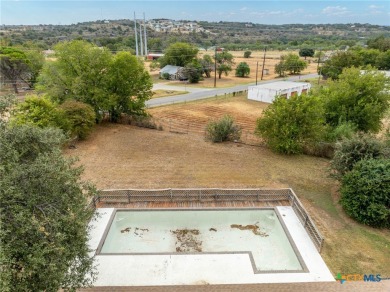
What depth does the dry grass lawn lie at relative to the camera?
36.3 ft

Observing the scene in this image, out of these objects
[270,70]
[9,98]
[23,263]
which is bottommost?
[270,70]

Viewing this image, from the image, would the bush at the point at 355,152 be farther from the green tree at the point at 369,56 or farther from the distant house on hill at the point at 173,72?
the green tree at the point at 369,56

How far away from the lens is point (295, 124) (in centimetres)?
1858

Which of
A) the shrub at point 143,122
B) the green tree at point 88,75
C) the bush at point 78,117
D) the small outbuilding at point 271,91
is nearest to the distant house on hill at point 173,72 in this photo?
the small outbuilding at point 271,91

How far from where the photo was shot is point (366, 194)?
12.1 m

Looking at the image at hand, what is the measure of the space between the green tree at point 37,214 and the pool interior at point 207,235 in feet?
13.5

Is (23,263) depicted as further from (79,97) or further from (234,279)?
(79,97)

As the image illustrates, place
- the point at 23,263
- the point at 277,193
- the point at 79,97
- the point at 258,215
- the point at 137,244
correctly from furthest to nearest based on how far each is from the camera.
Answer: the point at 79,97
the point at 277,193
the point at 258,215
the point at 137,244
the point at 23,263

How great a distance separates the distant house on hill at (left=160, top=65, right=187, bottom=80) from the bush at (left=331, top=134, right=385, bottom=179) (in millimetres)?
42015

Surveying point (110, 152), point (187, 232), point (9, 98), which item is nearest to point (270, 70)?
point (110, 152)

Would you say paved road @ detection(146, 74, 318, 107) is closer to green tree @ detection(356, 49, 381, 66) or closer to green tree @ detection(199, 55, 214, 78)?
green tree @ detection(199, 55, 214, 78)

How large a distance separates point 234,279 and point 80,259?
5017mm

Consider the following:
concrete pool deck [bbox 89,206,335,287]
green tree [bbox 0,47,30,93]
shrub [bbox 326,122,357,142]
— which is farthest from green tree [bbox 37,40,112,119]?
green tree [bbox 0,47,30,93]

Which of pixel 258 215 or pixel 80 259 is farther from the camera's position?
pixel 258 215
